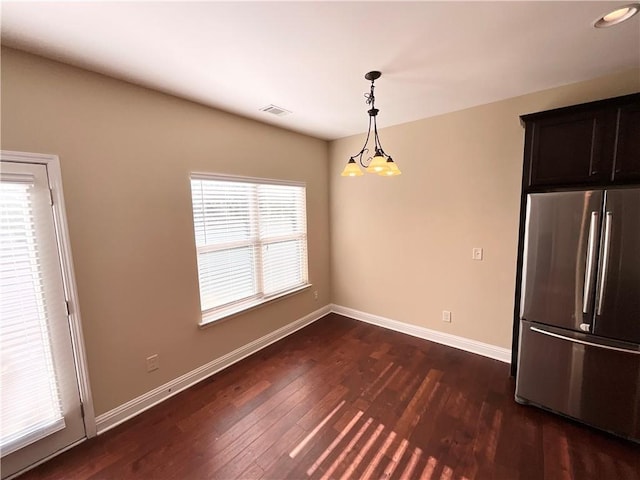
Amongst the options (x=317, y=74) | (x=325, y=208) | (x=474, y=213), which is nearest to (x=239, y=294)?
(x=325, y=208)

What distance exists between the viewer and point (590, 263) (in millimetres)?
1837

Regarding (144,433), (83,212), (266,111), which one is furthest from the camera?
(266,111)

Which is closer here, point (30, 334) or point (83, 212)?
point (30, 334)

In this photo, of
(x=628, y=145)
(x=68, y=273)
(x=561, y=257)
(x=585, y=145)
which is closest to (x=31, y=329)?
(x=68, y=273)

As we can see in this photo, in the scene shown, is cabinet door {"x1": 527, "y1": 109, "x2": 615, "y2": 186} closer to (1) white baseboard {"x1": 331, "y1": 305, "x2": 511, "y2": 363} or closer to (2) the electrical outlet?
(1) white baseboard {"x1": 331, "y1": 305, "x2": 511, "y2": 363}

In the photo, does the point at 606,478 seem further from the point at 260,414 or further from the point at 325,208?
the point at 325,208

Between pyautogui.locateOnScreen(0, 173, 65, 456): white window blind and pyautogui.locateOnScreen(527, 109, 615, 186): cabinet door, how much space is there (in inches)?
140

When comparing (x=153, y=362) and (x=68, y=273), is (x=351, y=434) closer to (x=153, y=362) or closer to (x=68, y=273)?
(x=153, y=362)

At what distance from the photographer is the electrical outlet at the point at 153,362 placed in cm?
224

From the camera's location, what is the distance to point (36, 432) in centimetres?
172

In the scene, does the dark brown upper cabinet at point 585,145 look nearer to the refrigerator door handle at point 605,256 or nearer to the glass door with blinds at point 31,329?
the refrigerator door handle at point 605,256

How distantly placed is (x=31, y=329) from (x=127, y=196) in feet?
3.39

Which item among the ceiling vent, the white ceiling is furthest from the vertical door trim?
the ceiling vent

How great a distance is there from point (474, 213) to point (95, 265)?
345 centimetres
